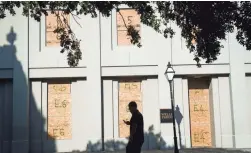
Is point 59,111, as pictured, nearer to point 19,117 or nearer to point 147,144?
point 19,117

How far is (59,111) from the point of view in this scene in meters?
19.5

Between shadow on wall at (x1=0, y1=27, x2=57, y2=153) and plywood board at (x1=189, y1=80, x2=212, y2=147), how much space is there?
6.91 m

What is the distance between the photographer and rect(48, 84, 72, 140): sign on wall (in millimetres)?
19484

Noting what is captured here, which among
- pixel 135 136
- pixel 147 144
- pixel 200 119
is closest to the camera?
pixel 135 136

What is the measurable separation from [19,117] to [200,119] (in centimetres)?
875

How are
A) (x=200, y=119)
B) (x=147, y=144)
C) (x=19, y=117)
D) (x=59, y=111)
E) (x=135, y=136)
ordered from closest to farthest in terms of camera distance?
(x=135, y=136) < (x=19, y=117) < (x=147, y=144) < (x=59, y=111) < (x=200, y=119)

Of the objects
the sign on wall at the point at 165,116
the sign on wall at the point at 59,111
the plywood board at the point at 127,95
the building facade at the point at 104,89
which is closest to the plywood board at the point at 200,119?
the building facade at the point at 104,89

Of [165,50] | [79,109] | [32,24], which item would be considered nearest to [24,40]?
[32,24]

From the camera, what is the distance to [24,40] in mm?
18953

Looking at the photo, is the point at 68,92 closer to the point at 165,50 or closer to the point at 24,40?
the point at 24,40

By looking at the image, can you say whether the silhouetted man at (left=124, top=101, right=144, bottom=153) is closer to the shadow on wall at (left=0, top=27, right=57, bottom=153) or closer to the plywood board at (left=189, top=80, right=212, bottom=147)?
the shadow on wall at (left=0, top=27, right=57, bottom=153)

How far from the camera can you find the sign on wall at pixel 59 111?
767 inches

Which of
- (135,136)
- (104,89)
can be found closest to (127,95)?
(104,89)

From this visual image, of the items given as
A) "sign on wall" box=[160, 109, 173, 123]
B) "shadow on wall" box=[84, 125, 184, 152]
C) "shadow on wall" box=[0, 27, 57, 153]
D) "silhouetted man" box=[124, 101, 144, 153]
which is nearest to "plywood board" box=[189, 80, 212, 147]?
"sign on wall" box=[160, 109, 173, 123]
